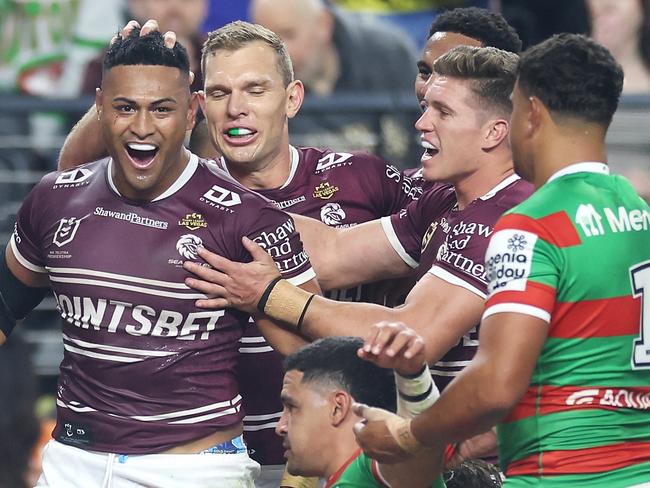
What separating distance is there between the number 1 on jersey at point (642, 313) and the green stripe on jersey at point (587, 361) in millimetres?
26

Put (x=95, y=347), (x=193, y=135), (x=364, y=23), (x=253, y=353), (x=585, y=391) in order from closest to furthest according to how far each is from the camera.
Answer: (x=585, y=391) → (x=95, y=347) → (x=253, y=353) → (x=193, y=135) → (x=364, y=23)

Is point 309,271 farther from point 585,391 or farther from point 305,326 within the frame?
point 585,391

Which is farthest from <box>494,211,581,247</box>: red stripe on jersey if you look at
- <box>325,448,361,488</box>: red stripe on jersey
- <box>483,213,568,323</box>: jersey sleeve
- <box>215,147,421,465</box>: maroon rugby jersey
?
<box>215,147,421,465</box>: maroon rugby jersey

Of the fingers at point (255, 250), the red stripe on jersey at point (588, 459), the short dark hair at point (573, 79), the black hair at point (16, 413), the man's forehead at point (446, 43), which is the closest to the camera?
the red stripe on jersey at point (588, 459)

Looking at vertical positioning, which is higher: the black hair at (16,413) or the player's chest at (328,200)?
the player's chest at (328,200)

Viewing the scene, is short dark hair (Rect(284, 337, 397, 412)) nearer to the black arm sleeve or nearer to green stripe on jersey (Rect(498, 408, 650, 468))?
green stripe on jersey (Rect(498, 408, 650, 468))

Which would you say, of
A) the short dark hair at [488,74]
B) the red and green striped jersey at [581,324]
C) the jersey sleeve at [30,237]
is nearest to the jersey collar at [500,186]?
the short dark hair at [488,74]

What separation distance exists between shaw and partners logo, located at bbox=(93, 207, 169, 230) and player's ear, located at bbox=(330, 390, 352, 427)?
3.00ft

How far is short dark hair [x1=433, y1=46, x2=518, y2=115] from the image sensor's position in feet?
18.5

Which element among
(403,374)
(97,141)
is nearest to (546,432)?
(403,374)

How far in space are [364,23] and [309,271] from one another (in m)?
5.37

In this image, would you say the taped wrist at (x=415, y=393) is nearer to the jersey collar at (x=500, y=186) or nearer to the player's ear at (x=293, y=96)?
the jersey collar at (x=500, y=186)

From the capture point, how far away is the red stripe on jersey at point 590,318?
4.29 meters

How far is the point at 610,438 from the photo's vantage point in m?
4.35
